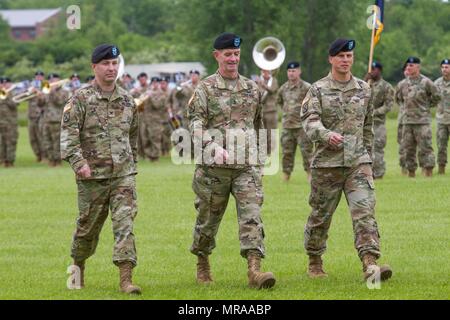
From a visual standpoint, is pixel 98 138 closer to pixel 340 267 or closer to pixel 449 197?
pixel 340 267

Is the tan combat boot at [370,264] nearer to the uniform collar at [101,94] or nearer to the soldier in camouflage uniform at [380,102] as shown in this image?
the uniform collar at [101,94]

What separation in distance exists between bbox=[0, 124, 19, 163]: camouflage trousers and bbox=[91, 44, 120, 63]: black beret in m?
21.3

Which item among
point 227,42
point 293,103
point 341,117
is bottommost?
point 341,117

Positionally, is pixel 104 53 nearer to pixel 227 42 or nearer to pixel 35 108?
pixel 227 42

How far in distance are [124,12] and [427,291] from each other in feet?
350

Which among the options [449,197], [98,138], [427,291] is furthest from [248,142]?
[449,197]

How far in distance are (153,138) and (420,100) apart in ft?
35.4

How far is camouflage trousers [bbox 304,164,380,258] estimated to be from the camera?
1114cm

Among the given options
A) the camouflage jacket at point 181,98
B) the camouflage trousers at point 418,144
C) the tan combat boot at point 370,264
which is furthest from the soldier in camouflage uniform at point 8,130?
the tan combat boot at point 370,264

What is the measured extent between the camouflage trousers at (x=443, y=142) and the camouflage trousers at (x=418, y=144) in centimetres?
80

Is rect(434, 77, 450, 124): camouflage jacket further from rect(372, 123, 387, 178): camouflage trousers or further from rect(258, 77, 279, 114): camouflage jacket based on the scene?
rect(258, 77, 279, 114): camouflage jacket

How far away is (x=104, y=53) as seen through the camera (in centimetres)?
1082

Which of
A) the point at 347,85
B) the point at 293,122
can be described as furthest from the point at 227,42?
the point at 293,122

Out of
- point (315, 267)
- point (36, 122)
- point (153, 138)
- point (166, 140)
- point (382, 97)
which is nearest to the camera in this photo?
point (315, 267)
